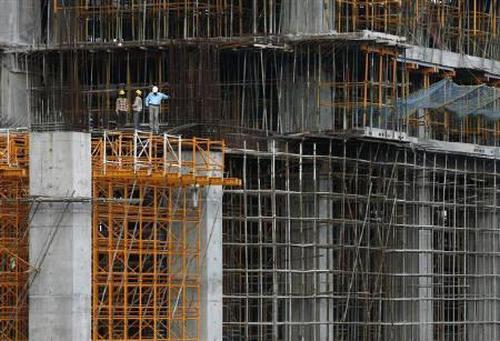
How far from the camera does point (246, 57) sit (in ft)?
228

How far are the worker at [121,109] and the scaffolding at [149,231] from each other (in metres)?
3.58

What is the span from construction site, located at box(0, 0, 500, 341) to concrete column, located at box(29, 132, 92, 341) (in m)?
1.92

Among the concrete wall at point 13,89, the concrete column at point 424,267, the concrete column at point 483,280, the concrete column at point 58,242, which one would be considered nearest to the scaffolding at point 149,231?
the concrete column at point 58,242

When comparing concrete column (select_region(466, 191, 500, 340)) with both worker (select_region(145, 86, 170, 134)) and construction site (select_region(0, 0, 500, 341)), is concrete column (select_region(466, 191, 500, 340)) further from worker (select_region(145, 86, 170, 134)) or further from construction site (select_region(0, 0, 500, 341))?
worker (select_region(145, 86, 170, 134))

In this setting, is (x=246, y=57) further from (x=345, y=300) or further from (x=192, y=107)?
(x=345, y=300)

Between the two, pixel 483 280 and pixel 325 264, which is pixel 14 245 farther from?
pixel 483 280

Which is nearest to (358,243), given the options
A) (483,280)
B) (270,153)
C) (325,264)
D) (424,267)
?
(325,264)

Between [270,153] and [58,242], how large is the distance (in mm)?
10538

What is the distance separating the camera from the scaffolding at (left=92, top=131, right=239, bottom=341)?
199ft

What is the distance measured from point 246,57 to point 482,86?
25.7ft

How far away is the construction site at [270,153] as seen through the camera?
206ft

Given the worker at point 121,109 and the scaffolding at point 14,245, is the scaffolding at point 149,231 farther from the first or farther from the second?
the worker at point 121,109

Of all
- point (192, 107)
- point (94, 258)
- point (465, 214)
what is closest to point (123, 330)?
point (94, 258)

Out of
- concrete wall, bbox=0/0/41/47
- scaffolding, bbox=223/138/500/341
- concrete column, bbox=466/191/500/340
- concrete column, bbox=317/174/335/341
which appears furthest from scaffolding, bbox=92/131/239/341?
concrete column, bbox=466/191/500/340
